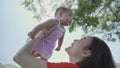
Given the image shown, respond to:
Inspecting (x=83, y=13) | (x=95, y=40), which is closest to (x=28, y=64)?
(x=95, y=40)

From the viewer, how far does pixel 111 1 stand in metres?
8.30

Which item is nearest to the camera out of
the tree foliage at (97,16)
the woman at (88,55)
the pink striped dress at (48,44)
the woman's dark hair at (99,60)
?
the woman at (88,55)

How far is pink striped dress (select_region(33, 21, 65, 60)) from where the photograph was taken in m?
3.13

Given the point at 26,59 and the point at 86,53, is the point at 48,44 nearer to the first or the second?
the point at 86,53

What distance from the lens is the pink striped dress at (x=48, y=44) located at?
313 cm

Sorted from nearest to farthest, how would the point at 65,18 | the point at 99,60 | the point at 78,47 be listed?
the point at 99,60 → the point at 78,47 → the point at 65,18

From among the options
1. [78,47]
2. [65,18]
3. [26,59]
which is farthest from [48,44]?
[26,59]

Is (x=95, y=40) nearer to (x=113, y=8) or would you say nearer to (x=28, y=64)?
(x=28, y=64)

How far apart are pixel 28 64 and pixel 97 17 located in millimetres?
6423

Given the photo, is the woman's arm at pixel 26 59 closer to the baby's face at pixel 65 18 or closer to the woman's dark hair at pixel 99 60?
the woman's dark hair at pixel 99 60

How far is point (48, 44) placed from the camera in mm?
3180

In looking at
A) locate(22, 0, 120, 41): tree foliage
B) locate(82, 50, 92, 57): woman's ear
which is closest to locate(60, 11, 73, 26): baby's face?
locate(82, 50, 92, 57): woman's ear

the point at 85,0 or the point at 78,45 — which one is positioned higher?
the point at 78,45

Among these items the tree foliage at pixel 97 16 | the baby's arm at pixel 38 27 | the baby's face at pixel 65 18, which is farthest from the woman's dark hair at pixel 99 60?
the tree foliage at pixel 97 16
